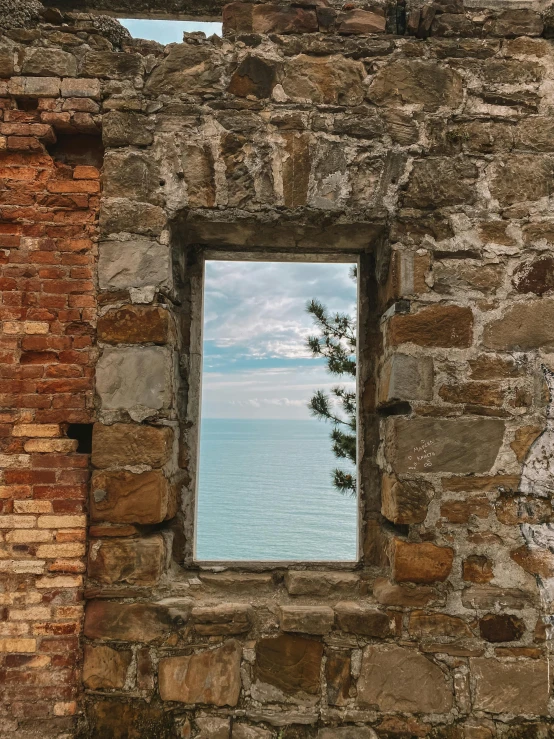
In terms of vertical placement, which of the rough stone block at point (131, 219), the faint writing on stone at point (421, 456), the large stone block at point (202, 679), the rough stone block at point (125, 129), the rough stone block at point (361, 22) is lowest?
the large stone block at point (202, 679)

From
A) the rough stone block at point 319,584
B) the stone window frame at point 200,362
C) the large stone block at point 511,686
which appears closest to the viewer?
the large stone block at point 511,686

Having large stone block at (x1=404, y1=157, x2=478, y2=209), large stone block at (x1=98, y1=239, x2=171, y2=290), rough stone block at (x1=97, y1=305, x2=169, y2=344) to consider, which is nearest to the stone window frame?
large stone block at (x1=98, y1=239, x2=171, y2=290)

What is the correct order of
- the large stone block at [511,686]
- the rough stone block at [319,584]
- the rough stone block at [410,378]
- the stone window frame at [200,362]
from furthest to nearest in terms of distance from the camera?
the stone window frame at [200,362] < the rough stone block at [319,584] < the rough stone block at [410,378] < the large stone block at [511,686]

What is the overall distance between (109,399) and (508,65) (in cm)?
242

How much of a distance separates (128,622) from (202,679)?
15.9 inches

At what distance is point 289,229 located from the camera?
105 inches

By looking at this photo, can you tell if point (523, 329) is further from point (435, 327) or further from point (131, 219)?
point (131, 219)

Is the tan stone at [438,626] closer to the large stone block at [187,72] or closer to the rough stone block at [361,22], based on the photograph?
the large stone block at [187,72]

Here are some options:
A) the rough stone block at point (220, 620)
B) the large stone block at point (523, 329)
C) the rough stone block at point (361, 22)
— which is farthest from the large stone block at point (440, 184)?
the rough stone block at point (220, 620)

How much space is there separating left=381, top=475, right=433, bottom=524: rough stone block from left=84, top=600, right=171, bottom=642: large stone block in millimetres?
1100

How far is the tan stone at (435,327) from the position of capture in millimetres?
2506

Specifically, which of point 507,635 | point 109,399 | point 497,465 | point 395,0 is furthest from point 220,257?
point 507,635

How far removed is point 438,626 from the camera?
2.40 meters

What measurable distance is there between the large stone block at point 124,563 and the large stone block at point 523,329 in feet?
5.85
